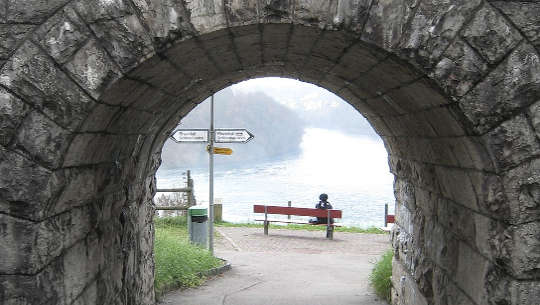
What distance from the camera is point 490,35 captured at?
Result: 2719mm

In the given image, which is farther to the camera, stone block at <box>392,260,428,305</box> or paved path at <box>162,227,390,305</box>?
paved path at <box>162,227,390,305</box>

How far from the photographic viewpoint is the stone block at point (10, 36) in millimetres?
2842

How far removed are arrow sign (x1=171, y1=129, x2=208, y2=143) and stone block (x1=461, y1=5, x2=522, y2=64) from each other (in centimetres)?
814

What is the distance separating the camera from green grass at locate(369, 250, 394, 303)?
7.88 meters

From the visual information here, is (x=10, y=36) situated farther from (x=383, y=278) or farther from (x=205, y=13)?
(x=383, y=278)

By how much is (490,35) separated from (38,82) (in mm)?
2284

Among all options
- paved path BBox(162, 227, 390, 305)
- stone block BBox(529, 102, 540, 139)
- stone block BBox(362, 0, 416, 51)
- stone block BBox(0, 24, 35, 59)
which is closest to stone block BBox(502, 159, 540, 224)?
stone block BBox(529, 102, 540, 139)

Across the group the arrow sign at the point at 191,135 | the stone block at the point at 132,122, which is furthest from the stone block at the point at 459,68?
A: the arrow sign at the point at 191,135

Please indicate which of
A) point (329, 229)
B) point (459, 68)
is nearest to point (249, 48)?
point (459, 68)

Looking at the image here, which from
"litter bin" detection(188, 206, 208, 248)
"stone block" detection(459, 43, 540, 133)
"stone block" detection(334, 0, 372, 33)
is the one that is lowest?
"litter bin" detection(188, 206, 208, 248)

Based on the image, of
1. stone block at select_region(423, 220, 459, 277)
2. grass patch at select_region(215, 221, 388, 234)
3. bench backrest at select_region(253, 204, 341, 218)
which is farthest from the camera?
grass patch at select_region(215, 221, 388, 234)

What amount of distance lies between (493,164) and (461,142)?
1.11 feet

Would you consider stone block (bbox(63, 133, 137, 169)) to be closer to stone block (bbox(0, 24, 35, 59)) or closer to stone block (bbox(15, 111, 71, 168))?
stone block (bbox(15, 111, 71, 168))

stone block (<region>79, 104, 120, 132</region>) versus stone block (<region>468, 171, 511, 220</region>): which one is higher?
stone block (<region>79, 104, 120, 132</region>)
